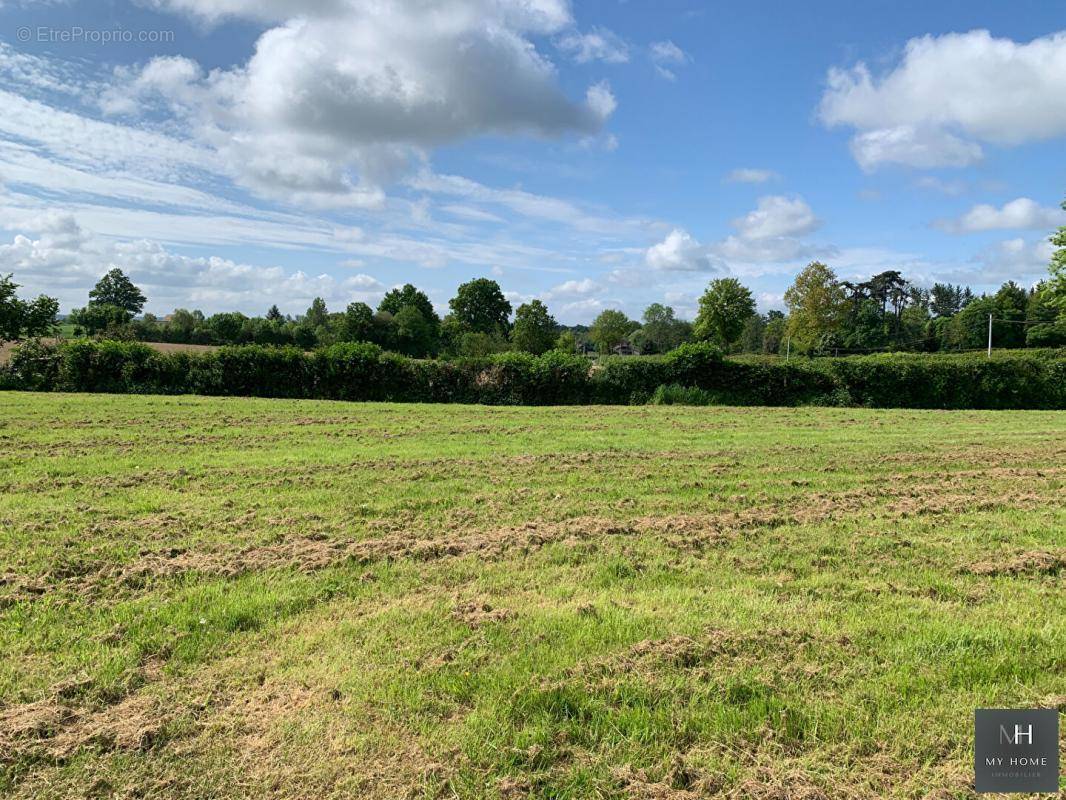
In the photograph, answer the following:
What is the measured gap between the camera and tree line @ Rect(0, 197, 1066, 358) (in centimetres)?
5312

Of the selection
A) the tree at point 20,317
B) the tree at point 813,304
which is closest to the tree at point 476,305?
the tree at point 813,304

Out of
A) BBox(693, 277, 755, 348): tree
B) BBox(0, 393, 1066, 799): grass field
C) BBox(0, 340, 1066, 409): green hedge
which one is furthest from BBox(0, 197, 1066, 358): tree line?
BBox(0, 393, 1066, 799): grass field

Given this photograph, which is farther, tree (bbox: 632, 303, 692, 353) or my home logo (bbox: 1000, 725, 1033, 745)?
tree (bbox: 632, 303, 692, 353)

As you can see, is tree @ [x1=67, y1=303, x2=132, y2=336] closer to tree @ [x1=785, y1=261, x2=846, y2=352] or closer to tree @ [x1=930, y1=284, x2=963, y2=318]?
tree @ [x1=785, y1=261, x2=846, y2=352]

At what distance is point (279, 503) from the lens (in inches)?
246

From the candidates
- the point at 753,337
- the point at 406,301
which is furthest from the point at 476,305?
the point at 753,337

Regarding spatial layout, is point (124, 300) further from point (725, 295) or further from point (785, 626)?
point (785, 626)

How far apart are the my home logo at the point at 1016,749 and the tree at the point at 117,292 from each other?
291 ft

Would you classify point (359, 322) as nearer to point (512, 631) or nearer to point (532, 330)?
point (532, 330)

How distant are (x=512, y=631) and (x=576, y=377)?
18.2m

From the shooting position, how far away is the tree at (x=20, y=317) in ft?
80.0

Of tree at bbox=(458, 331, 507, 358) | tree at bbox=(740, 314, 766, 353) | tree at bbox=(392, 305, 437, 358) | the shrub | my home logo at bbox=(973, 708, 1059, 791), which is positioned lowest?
my home logo at bbox=(973, 708, 1059, 791)

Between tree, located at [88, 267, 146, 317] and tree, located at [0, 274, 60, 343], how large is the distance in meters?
56.2

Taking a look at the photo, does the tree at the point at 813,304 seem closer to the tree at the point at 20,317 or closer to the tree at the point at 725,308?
the tree at the point at 725,308
